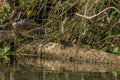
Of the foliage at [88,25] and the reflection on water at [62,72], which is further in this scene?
the foliage at [88,25]

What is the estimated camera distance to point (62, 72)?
5148mm

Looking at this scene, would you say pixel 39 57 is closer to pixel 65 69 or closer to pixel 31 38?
pixel 31 38

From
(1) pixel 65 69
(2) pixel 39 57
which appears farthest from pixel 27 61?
(1) pixel 65 69

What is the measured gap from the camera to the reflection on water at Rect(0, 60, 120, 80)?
15.8 ft

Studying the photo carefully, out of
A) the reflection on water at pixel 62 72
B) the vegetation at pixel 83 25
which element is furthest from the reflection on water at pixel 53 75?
the vegetation at pixel 83 25

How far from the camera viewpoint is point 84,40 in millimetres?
6410

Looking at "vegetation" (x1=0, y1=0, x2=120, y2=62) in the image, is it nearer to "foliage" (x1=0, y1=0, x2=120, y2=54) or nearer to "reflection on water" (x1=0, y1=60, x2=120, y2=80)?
"foliage" (x1=0, y1=0, x2=120, y2=54)

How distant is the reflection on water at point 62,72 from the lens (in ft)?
15.8

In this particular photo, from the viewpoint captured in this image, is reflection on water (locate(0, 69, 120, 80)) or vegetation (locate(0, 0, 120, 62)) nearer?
reflection on water (locate(0, 69, 120, 80))

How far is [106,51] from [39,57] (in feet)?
3.03

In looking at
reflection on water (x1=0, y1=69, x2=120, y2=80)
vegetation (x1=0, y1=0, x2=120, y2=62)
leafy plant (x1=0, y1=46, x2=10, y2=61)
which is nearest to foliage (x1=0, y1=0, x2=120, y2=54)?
vegetation (x1=0, y1=0, x2=120, y2=62)

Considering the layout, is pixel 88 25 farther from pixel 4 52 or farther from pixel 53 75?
pixel 53 75

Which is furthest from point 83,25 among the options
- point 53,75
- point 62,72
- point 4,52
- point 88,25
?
point 53,75

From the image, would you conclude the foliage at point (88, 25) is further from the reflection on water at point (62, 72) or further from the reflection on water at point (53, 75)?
the reflection on water at point (53, 75)
